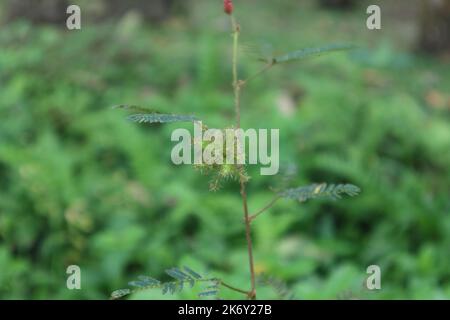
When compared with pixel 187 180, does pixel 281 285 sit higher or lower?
lower

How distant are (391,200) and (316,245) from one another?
0.62 meters

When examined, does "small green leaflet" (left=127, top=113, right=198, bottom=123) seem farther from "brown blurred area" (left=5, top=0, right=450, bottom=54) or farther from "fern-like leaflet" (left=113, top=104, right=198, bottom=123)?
"brown blurred area" (left=5, top=0, right=450, bottom=54)

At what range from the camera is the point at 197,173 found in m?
4.81

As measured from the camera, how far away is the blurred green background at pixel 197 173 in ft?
13.0

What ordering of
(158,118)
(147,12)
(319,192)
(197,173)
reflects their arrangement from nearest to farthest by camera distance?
(158,118) → (319,192) → (197,173) → (147,12)

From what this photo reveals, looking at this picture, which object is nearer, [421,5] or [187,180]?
[187,180]

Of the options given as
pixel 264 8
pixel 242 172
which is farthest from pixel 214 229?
pixel 264 8

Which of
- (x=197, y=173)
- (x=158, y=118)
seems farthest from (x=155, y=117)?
(x=197, y=173)

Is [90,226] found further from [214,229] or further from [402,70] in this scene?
[402,70]

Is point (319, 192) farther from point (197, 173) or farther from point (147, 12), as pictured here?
point (147, 12)

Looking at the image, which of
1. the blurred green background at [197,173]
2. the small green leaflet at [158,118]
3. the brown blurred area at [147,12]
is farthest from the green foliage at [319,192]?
the brown blurred area at [147,12]

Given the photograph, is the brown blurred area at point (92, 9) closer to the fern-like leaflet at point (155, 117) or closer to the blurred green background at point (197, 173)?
the blurred green background at point (197, 173)

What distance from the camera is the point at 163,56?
661 cm

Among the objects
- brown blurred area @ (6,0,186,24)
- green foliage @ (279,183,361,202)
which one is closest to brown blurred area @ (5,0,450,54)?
brown blurred area @ (6,0,186,24)
